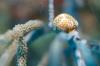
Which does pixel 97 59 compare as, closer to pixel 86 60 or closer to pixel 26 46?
pixel 86 60

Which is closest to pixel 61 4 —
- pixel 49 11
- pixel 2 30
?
pixel 49 11

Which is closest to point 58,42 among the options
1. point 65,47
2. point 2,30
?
point 65,47

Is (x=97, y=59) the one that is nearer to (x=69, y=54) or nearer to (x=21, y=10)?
(x=69, y=54)

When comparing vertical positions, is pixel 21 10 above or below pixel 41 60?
above

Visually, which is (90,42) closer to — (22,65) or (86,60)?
(86,60)

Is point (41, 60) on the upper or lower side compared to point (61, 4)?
lower

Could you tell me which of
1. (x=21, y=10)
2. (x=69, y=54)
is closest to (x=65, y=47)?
(x=69, y=54)

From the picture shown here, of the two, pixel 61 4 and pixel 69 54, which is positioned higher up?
pixel 61 4
